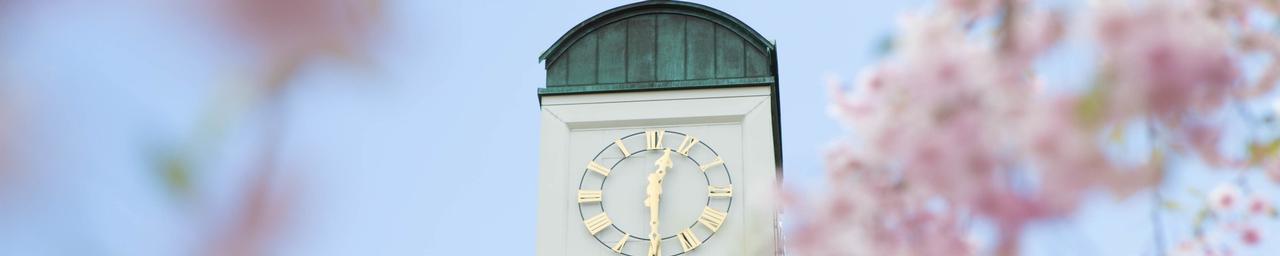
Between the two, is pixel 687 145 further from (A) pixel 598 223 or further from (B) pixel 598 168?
(A) pixel 598 223

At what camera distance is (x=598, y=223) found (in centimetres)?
1185

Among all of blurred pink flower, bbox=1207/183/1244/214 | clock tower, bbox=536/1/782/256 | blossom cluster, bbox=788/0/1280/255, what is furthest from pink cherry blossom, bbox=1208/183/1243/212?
clock tower, bbox=536/1/782/256

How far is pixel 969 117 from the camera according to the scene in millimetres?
2387

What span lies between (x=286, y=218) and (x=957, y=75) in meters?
1.81

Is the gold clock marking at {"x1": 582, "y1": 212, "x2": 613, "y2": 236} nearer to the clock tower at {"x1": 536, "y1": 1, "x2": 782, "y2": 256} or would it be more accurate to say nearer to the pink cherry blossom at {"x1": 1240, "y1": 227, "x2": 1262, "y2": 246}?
the clock tower at {"x1": 536, "y1": 1, "x2": 782, "y2": 256}

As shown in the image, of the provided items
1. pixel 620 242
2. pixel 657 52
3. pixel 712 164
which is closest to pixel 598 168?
pixel 620 242

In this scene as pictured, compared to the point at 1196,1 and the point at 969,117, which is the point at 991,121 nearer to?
the point at 969,117

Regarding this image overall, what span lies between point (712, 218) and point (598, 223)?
991 millimetres

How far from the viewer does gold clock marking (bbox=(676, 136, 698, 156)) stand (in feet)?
39.4

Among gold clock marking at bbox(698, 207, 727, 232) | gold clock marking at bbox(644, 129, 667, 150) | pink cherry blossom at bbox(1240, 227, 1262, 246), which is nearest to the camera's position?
pink cherry blossom at bbox(1240, 227, 1262, 246)

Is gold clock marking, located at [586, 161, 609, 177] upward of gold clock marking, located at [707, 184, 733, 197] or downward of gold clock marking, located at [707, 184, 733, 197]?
upward

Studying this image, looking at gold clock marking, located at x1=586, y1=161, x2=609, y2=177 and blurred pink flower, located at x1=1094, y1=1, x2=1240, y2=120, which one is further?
gold clock marking, located at x1=586, y1=161, x2=609, y2=177

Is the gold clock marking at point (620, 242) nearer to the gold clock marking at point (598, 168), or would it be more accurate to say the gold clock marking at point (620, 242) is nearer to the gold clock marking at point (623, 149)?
the gold clock marking at point (598, 168)

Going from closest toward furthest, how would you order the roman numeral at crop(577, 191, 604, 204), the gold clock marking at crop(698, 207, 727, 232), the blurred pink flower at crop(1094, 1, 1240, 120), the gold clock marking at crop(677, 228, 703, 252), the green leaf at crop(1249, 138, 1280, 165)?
1. the blurred pink flower at crop(1094, 1, 1240, 120)
2. the green leaf at crop(1249, 138, 1280, 165)
3. the gold clock marking at crop(677, 228, 703, 252)
4. the gold clock marking at crop(698, 207, 727, 232)
5. the roman numeral at crop(577, 191, 604, 204)
